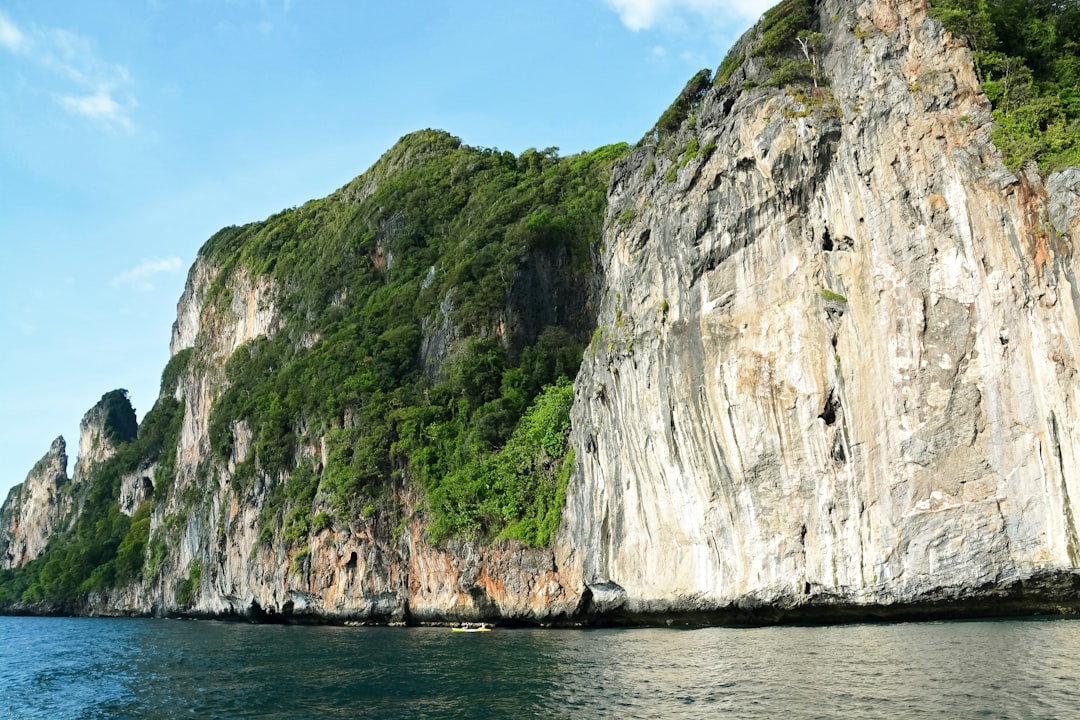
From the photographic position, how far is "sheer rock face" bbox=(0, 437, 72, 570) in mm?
129750

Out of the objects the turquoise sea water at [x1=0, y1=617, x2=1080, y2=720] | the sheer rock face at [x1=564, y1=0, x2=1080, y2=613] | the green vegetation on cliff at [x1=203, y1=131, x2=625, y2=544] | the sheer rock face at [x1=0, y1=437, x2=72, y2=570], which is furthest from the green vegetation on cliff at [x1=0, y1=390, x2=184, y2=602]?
the sheer rock face at [x1=564, y1=0, x2=1080, y2=613]

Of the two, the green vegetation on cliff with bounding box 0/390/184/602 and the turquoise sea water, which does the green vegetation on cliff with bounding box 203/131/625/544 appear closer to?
the turquoise sea water

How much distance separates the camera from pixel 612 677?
21156mm

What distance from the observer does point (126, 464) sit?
111188mm

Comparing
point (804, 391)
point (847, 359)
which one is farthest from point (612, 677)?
point (847, 359)

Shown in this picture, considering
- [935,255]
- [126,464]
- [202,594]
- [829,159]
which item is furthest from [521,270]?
[126,464]

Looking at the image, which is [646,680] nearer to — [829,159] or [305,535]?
[829,159]

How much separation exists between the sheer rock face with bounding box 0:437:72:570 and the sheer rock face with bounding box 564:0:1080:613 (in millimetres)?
117368

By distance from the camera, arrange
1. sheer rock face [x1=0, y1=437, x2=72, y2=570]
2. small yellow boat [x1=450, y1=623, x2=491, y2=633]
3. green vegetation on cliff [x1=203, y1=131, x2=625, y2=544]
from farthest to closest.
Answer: sheer rock face [x1=0, y1=437, x2=72, y2=570] → green vegetation on cliff [x1=203, y1=131, x2=625, y2=544] → small yellow boat [x1=450, y1=623, x2=491, y2=633]

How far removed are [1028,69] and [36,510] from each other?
148 meters

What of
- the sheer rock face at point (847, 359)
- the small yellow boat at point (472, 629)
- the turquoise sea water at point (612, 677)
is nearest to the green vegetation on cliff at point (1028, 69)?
the sheer rock face at point (847, 359)

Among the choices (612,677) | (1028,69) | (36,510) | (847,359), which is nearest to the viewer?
(612,677)

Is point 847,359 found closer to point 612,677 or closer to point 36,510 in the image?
point 612,677

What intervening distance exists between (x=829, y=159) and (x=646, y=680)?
22.2 m
